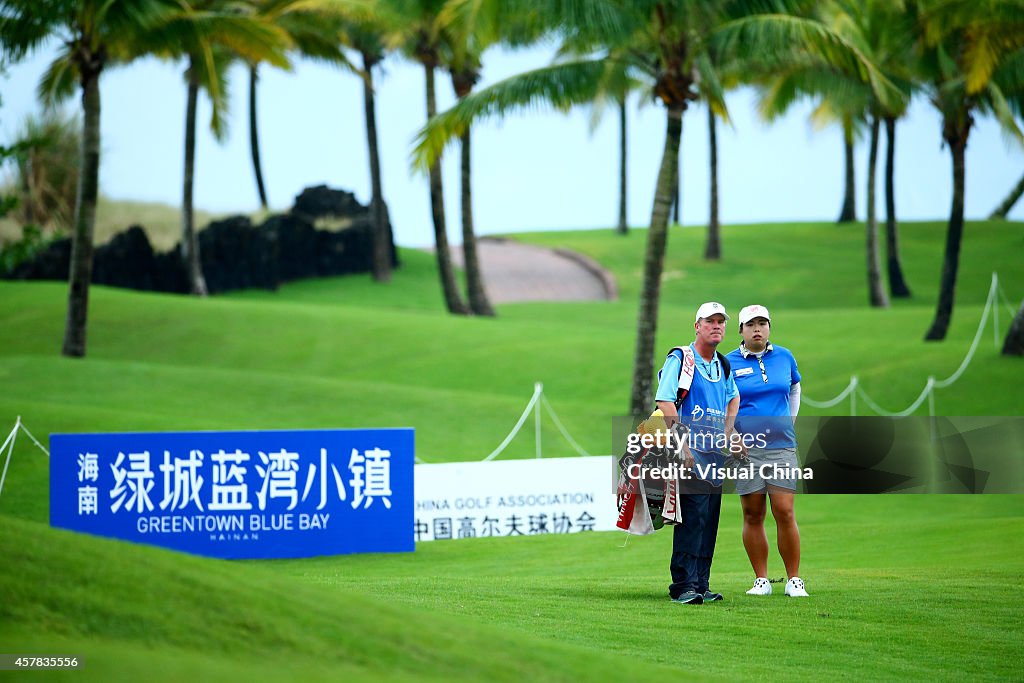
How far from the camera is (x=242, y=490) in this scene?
39.4 ft

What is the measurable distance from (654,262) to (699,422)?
38.9 feet

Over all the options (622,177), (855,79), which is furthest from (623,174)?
(855,79)

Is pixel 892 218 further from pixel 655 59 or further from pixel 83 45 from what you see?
pixel 83 45

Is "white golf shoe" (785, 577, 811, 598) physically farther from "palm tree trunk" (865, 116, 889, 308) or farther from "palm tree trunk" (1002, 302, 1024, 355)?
"palm tree trunk" (865, 116, 889, 308)

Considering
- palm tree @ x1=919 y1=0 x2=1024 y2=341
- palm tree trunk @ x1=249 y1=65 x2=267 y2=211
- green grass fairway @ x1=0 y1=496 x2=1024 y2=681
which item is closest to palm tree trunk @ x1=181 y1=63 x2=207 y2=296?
palm tree trunk @ x1=249 y1=65 x2=267 y2=211

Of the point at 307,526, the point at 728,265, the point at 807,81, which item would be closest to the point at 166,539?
the point at 307,526

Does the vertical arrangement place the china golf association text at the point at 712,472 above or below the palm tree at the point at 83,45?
below

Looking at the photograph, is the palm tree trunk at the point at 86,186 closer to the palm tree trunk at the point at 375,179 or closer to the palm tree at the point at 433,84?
the palm tree at the point at 433,84

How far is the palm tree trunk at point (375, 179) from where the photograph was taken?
4078 centimetres

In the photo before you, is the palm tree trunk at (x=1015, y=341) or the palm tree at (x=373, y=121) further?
the palm tree at (x=373, y=121)

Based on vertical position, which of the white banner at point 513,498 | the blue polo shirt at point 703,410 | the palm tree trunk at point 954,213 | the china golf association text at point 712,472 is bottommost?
the white banner at point 513,498

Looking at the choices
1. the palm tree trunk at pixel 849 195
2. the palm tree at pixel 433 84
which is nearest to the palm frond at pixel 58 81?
the palm tree at pixel 433 84

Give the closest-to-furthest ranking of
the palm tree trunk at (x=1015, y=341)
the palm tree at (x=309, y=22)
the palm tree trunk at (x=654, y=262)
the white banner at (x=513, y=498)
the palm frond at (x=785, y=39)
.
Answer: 1. the white banner at (x=513, y=498)
2. the palm frond at (x=785, y=39)
3. the palm tree trunk at (x=654, y=262)
4. the palm tree trunk at (x=1015, y=341)
5. the palm tree at (x=309, y=22)

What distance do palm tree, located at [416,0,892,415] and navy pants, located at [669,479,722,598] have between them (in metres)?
11.1
